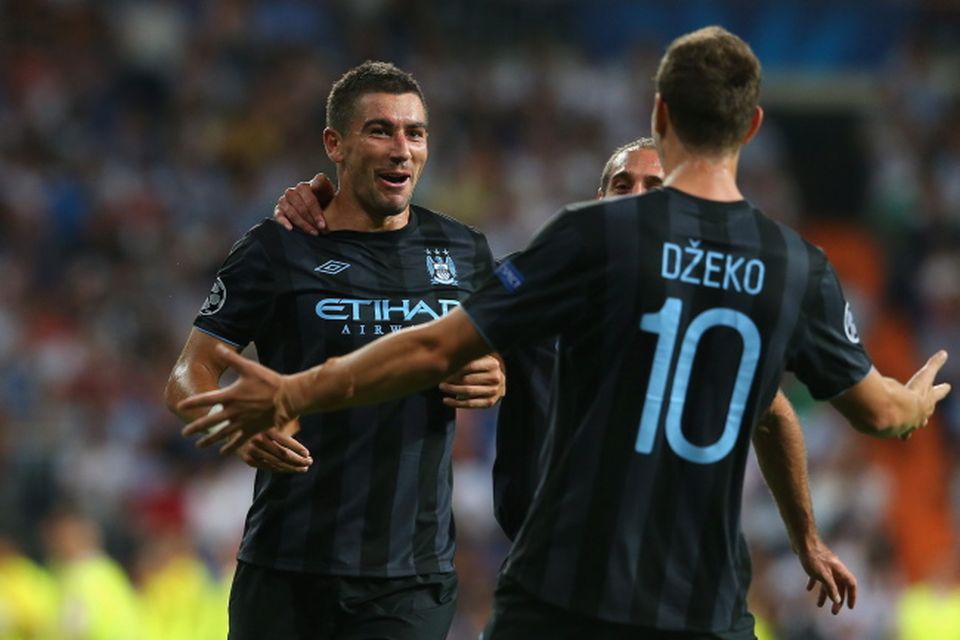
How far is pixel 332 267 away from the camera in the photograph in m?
4.94

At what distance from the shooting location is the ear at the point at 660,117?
3678 mm

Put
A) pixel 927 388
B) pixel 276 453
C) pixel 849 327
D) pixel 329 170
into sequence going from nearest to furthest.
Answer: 1. pixel 849 327
2. pixel 927 388
3. pixel 276 453
4. pixel 329 170

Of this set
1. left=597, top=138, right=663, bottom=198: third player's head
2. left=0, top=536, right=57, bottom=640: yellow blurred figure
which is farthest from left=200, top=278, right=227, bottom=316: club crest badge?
left=0, top=536, right=57, bottom=640: yellow blurred figure

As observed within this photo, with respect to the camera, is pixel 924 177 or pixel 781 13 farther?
pixel 781 13

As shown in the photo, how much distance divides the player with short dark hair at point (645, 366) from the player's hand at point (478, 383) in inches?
37.9

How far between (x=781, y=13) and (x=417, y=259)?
12195mm

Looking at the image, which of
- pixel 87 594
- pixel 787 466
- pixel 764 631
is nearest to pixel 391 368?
pixel 787 466

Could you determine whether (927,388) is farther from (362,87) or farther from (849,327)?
(362,87)

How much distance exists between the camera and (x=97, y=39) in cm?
1413

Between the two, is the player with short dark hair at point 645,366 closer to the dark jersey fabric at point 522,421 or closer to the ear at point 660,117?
the ear at point 660,117

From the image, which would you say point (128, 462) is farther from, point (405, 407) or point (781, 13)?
point (781, 13)

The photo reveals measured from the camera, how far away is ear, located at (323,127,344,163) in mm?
→ 5180

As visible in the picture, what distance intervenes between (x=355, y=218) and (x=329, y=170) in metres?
8.10

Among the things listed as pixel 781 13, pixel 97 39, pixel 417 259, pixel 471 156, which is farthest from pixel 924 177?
pixel 417 259
